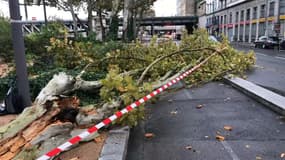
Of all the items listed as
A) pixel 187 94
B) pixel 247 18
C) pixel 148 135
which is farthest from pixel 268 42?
pixel 148 135

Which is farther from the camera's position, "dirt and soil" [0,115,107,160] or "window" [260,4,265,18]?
"window" [260,4,265,18]

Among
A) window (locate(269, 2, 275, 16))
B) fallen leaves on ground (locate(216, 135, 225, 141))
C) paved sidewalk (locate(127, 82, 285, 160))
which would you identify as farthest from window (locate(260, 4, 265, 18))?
fallen leaves on ground (locate(216, 135, 225, 141))

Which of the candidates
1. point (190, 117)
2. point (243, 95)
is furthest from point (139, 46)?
point (190, 117)

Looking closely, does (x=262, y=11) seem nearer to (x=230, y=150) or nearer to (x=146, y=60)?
(x=146, y=60)

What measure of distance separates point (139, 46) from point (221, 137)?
7.06 meters

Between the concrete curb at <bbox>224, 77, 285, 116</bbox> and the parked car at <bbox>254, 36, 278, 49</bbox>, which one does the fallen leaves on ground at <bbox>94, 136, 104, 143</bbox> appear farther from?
the parked car at <bbox>254, 36, 278, 49</bbox>

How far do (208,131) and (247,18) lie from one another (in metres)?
54.3

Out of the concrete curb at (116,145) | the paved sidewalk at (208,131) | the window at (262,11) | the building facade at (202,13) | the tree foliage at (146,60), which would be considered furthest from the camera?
the building facade at (202,13)

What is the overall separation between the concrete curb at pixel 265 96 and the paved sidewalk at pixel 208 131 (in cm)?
15

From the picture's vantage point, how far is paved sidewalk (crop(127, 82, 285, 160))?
181 inches

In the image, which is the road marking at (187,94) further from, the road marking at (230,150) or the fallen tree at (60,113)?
the road marking at (230,150)

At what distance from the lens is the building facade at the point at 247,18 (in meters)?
41.0

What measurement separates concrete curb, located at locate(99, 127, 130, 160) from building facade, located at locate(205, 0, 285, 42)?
30.8 meters

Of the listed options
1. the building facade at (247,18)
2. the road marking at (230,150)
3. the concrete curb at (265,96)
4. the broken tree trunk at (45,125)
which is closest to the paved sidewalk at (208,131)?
the road marking at (230,150)
